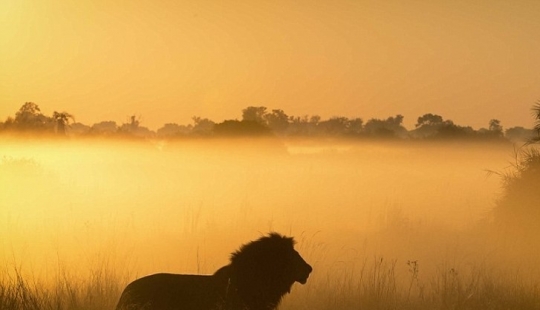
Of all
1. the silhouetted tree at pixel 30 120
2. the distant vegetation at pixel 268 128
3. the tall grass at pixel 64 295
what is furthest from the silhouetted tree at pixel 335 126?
Result: the tall grass at pixel 64 295

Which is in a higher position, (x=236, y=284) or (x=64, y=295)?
(x=236, y=284)

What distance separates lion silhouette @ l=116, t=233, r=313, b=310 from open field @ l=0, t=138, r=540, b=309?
6.59 ft

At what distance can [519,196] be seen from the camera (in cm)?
1936

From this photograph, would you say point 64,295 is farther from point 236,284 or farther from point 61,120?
point 61,120

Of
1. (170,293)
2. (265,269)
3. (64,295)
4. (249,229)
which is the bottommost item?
(64,295)

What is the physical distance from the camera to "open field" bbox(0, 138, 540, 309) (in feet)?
45.0

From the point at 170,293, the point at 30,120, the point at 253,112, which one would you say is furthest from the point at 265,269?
the point at 253,112

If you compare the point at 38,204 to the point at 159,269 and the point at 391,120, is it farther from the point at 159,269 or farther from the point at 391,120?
the point at 391,120

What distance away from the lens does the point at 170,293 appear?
30.7 ft

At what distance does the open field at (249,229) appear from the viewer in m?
13.7

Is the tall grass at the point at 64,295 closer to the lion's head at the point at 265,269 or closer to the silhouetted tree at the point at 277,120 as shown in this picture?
the lion's head at the point at 265,269

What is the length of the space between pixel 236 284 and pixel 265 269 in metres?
0.45

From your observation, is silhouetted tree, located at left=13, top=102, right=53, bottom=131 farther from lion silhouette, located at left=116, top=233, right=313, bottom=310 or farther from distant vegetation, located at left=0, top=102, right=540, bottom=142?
lion silhouette, located at left=116, top=233, right=313, bottom=310

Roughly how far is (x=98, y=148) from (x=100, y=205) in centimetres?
3235
